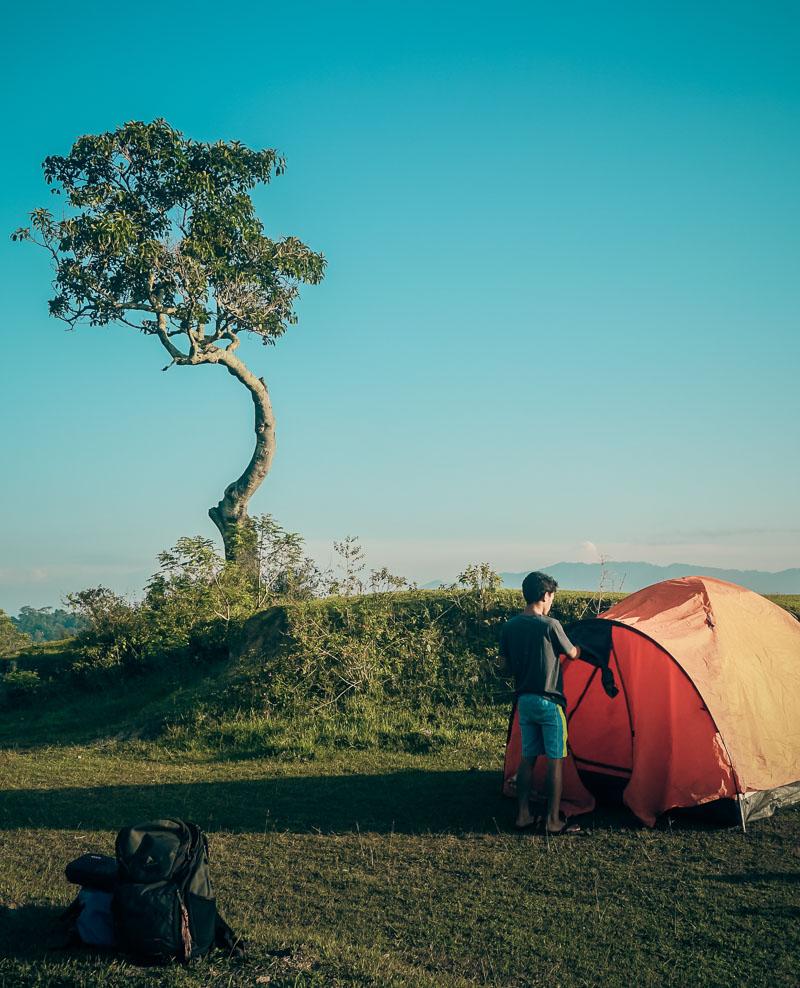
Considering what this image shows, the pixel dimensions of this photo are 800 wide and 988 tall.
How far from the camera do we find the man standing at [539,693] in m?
8.28

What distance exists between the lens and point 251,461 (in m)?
22.7

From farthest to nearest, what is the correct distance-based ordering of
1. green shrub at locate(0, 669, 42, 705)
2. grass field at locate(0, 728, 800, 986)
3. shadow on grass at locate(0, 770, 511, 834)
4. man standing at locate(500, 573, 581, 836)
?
green shrub at locate(0, 669, 42, 705)
shadow on grass at locate(0, 770, 511, 834)
man standing at locate(500, 573, 581, 836)
grass field at locate(0, 728, 800, 986)

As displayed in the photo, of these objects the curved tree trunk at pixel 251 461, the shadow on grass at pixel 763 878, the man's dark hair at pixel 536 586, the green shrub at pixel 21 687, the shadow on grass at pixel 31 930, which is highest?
the curved tree trunk at pixel 251 461

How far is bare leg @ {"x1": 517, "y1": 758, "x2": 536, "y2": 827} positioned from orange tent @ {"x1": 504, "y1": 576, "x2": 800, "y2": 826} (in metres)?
0.79

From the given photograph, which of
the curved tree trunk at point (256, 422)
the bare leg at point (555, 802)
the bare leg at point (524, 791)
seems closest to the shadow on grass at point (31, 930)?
the bare leg at point (524, 791)

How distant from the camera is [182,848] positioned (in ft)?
18.4

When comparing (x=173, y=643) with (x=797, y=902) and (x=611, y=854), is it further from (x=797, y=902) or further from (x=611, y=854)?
(x=797, y=902)

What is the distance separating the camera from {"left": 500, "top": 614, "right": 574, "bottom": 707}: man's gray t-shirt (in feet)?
27.2

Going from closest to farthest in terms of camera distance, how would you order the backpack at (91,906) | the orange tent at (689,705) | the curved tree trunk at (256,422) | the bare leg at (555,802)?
1. the backpack at (91,906)
2. the bare leg at (555,802)
3. the orange tent at (689,705)
4. the curved tree trunk at (256,422)

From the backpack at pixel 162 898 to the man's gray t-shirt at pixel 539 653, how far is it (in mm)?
3753

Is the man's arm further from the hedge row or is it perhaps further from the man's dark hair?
the hedge row

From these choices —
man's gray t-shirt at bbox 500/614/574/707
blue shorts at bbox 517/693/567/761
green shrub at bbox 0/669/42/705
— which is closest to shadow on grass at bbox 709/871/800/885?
blue shorts at bbox 517/693/567/761

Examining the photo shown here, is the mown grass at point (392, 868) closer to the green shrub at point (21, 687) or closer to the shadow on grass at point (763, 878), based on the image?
the shadow on grass at point (763, 878)

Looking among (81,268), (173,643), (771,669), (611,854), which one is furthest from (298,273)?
(611,854)
